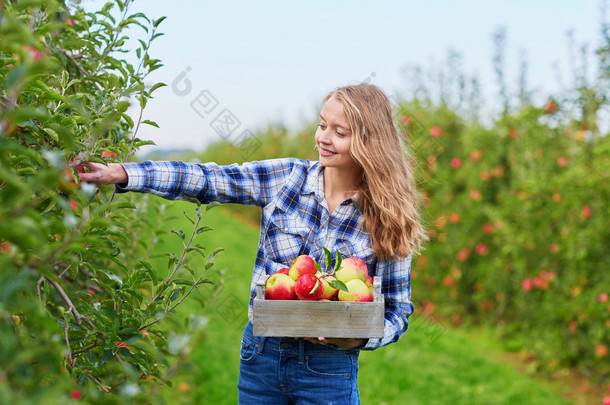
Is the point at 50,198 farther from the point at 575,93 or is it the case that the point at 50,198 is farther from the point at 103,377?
the point at 575,93

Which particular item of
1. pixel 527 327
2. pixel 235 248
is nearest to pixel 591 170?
pixel 527 327

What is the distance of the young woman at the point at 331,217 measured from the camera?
177cm

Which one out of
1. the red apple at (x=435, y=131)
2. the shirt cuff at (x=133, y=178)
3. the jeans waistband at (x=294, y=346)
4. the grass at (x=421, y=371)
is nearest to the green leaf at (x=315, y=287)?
the jeans waistband at (x=294, y=346)

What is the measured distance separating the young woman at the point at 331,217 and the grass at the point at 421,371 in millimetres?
1533

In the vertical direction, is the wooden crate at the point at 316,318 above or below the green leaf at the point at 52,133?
below

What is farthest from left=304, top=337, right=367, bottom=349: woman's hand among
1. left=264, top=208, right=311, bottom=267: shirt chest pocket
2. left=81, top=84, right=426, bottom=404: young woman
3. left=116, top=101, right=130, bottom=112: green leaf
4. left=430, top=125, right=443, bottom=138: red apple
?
left=430, top=125, right=443, bottom=138: red apple

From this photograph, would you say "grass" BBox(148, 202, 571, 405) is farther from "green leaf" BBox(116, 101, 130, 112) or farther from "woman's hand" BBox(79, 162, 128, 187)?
"green leaf" BBox(116, 101, 130, 112)

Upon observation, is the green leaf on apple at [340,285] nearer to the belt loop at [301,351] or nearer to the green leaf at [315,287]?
the green leaf at [315,287]

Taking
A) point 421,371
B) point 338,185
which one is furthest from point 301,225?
point 421,371

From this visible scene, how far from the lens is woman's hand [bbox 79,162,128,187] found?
1352mm

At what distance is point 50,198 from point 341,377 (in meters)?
1.02

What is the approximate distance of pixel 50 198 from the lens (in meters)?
1.17

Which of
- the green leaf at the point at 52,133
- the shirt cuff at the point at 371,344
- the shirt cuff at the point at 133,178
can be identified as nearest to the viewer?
the green leaf at the point at 52,133

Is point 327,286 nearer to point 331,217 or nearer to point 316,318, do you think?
point 316,318
